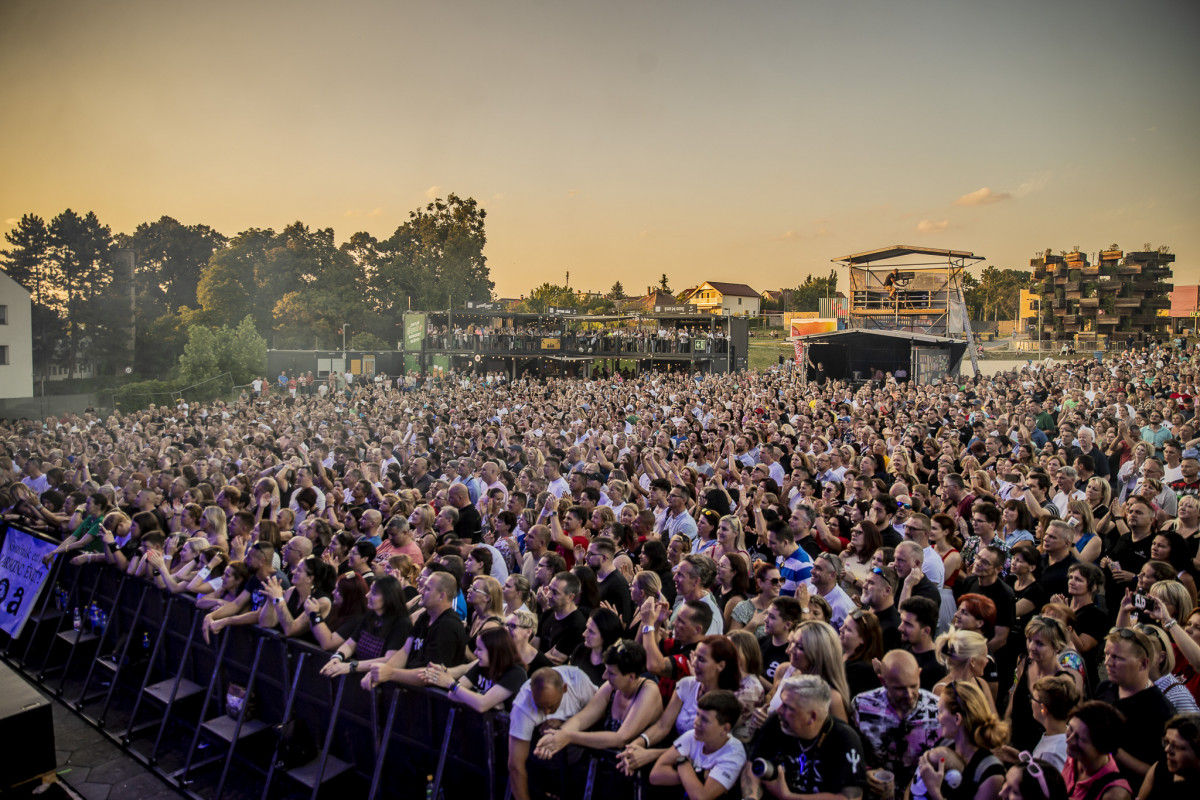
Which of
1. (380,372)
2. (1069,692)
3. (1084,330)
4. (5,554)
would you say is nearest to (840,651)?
(1069,692)

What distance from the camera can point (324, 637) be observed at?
483cm

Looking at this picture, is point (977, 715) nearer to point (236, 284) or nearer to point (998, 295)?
point (236, 284)

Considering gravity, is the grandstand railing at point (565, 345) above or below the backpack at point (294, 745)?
above

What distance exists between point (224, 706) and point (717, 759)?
181 inches

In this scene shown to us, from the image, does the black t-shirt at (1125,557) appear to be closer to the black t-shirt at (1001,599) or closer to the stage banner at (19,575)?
the black t-shirt at (1001,599)

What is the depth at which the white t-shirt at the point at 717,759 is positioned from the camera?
10.1 ft

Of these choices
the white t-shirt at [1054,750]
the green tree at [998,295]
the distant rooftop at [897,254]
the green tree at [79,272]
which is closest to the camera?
the white t-shirt at [1054,750]

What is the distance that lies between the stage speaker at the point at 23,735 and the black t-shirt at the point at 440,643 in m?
2.19

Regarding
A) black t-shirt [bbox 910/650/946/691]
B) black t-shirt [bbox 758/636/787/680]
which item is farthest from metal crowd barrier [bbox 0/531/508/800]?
black t-shirt [bbox 910/650/946/691]

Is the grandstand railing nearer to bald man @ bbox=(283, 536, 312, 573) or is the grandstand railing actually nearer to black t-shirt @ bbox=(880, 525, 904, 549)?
black t-shirt @ bbox=(880, 525, 904, 549)

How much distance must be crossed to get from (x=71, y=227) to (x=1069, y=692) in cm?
5974

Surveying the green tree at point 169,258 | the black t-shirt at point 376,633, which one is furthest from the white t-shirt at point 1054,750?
the green tree at point 169,258

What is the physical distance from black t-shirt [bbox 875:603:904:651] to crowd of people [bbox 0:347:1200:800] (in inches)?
1.6

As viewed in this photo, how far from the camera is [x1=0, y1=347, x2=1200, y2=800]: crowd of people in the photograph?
309 centimetres
